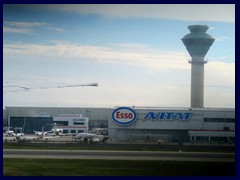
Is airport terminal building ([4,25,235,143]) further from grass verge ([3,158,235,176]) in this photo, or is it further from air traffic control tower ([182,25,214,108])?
air traffic control tower ([182,25,214,108])

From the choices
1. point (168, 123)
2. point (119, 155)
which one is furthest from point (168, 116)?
point (119, 155)

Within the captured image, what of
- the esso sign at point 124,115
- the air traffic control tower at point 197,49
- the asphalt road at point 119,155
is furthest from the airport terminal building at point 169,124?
the air traffic control tower at point 197,49

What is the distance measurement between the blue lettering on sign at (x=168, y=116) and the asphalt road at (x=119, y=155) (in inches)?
311

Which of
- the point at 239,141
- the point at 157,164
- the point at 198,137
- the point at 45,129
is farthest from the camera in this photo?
the point at 45,129

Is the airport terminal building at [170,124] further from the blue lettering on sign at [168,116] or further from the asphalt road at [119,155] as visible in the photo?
the asphalt road at [119,155]

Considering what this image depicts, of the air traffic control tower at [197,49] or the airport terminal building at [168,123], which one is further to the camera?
the air traffic control tower at [197,49]

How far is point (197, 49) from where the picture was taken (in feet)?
161

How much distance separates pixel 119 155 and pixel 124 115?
9919 millimetres

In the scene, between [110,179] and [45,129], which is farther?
[45,129]

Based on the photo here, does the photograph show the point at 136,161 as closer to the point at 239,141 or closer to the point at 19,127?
the point at 239,141

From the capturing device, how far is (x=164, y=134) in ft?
95.5

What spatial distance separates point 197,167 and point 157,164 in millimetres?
1727

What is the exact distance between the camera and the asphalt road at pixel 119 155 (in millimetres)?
18688

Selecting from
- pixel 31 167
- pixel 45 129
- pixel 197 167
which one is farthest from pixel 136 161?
pixel 45 129
